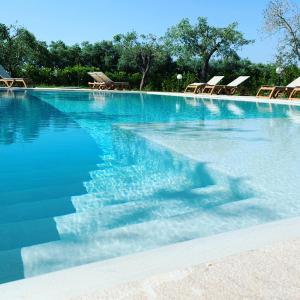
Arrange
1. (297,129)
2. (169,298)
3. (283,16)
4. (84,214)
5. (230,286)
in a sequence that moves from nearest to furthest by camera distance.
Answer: (169,298), (230,286), (84,214), (297,129), (283,16)

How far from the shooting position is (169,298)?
1.51 meters


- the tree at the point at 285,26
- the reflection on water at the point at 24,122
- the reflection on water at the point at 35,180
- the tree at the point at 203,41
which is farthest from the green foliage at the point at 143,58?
the reflection on water at the point at 35,180

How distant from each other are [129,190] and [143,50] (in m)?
21.3

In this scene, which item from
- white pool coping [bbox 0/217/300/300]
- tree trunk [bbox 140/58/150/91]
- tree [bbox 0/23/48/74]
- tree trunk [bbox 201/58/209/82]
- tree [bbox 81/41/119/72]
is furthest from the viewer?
tree [bbox 81/41/119/72]

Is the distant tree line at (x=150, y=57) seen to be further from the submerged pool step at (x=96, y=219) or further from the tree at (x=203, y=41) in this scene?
the submerged pool step at (x=96, y=219)

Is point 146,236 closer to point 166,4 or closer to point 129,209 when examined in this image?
point 129,209

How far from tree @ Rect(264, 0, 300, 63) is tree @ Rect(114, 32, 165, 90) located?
22.7 ft

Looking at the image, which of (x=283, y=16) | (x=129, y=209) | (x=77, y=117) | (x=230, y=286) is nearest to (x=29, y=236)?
(x=129, y=209)

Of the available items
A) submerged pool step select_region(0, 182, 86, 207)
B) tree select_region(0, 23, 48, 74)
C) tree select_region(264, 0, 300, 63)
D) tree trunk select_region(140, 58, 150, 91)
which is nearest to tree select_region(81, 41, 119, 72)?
tree select_region(0, 23, 48, 74)

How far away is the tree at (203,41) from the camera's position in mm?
24094

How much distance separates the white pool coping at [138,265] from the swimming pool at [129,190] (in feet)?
2.14

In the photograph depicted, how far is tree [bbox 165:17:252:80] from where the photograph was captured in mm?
24094

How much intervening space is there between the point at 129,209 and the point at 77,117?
7.17 m

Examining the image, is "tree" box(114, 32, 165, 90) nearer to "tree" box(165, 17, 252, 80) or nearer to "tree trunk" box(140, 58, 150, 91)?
"tree trunk" box(140, 58, 150, 91)
